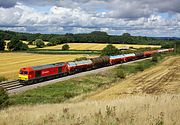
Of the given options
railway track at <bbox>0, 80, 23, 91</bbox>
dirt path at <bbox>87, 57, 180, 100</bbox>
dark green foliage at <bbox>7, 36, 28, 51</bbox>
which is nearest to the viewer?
dirt path at <bbox>87, 57, 180, 100</bbox>

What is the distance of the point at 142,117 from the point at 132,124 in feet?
3.95

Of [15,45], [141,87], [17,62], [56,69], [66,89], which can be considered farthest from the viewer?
[15,45]

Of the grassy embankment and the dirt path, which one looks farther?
the dirt path

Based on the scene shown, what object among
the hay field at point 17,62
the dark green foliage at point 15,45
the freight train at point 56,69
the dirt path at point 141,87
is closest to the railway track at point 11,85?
the freight train at point 56,69

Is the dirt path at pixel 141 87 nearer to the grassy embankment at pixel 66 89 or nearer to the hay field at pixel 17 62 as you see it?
the grassy embankment at pixel 66 89

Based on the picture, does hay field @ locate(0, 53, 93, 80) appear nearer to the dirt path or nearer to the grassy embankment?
the grassy embankment

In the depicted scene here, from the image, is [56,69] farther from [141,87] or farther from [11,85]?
[141,87]

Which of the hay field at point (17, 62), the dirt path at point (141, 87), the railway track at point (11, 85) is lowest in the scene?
the hay field at point (17, 62)

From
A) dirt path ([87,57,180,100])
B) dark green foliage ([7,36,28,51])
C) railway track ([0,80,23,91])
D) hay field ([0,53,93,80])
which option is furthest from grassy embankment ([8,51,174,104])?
dark green foliage ([7,36,28,51])

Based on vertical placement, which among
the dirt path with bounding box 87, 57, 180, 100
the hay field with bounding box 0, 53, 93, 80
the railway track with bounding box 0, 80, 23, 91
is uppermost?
the railway track with bounding box 0, 80, 23, 91

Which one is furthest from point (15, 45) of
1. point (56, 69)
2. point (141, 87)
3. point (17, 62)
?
point (141, 87)

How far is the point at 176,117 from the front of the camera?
10.8 metres

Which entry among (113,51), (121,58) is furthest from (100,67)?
(113,51)

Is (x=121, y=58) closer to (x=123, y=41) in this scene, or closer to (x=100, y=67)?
(x=100, y=67)
